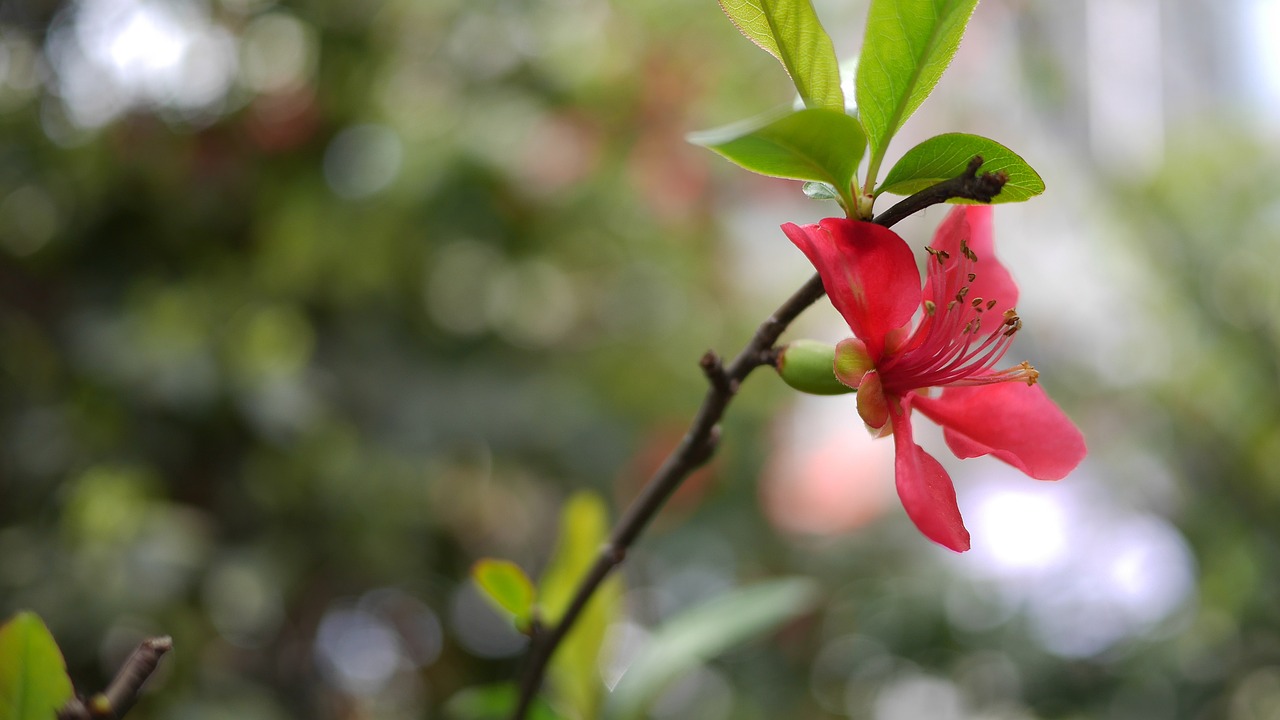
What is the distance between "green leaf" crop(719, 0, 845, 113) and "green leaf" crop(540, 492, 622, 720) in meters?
0.23

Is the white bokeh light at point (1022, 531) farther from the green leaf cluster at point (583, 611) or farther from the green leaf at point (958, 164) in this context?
the green leaf at point (958, 164)

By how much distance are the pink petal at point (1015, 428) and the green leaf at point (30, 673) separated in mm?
284

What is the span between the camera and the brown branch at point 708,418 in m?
0.24

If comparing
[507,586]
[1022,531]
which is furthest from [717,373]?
[1022,531]

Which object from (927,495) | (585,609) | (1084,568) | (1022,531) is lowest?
(1022,531)

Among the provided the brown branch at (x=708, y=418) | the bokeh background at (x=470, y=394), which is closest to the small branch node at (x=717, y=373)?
the brown branch at (x=708, y=418)

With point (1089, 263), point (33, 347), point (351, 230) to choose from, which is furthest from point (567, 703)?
point (1089, 263)

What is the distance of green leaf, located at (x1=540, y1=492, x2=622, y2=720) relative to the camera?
1.39 feet

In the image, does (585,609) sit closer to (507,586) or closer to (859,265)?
(507,586)

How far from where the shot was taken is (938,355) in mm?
304

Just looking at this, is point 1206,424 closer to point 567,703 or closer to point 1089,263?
point 1089,263

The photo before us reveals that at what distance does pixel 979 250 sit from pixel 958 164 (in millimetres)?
79

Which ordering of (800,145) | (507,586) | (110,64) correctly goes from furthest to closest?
(110,64)
(507,586)
(800,145)

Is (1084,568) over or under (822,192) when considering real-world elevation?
under
